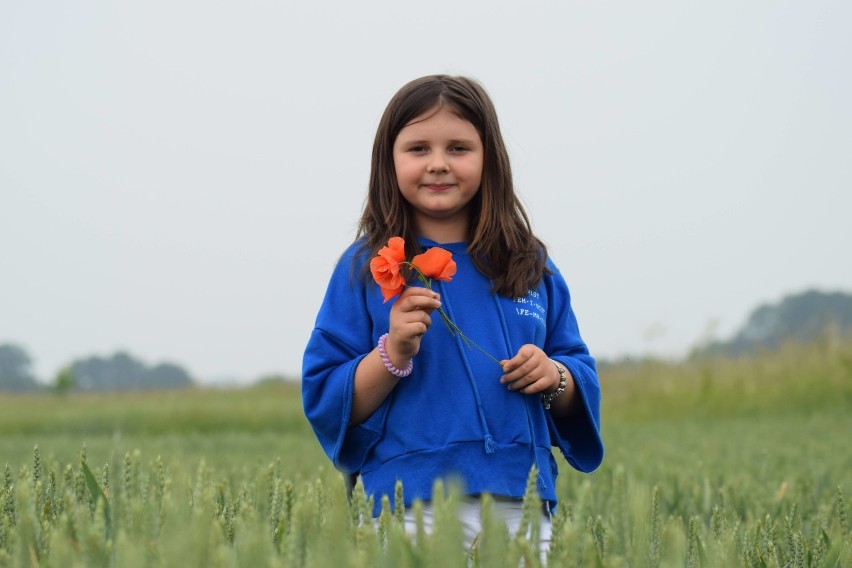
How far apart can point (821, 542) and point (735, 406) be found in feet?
35.5

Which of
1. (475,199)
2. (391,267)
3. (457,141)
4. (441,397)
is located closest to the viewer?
(391,267)

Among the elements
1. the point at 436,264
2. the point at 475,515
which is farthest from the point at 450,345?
the point at 475,515

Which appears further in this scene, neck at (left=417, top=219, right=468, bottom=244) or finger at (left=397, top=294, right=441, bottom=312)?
neck at (left=417, top=219, right=468, bottom=244)

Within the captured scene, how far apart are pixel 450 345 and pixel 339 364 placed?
301mm

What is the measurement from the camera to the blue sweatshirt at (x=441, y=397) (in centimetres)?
276

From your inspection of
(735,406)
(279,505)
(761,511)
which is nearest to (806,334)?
(735,406)

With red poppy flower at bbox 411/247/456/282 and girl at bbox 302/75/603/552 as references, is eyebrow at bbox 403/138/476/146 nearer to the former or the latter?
girl at bbox 302/75/603/552

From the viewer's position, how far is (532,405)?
290cm

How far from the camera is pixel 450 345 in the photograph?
112 inches

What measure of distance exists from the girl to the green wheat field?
0.20 metres

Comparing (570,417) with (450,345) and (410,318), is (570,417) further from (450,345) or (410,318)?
(410,318)

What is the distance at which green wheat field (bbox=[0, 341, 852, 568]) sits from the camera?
5.04 ft

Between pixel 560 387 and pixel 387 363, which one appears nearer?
pixel 387 363

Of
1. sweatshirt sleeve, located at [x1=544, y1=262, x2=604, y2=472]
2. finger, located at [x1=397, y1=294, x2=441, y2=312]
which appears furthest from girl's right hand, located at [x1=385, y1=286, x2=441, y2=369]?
sweatshirt sleeve, located at [x1=544, y1=262, x2=604, y2=472]
